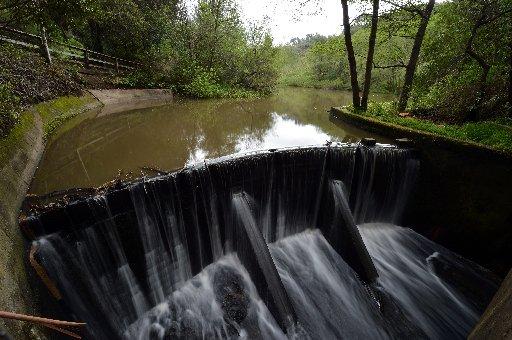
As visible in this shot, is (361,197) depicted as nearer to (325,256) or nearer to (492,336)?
(325,256)

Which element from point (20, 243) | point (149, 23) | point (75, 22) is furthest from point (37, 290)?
point (149, 23)

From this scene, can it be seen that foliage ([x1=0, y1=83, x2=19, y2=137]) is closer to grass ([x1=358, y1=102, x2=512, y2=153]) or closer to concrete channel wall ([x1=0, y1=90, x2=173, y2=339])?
concrete channel wall ([x1=0, y1=90, x2=173, y2=339])

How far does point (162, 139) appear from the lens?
928 centimetres

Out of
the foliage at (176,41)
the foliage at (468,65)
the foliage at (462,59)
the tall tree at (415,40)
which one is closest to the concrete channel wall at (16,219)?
the foliage at (176,41)

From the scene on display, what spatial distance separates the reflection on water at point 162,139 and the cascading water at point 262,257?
1764mm

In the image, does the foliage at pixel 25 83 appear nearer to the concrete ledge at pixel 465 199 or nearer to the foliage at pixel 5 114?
the foliage at pixel 5 114

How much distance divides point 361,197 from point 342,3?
8.82 meters

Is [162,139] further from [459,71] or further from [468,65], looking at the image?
[468,65]

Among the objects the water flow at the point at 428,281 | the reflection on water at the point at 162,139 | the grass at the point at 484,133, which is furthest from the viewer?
the grass at the point at 484,133

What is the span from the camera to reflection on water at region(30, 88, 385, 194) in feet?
21.5

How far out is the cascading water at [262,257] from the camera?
4328 mm

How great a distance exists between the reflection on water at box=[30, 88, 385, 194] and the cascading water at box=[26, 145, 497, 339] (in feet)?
5.79

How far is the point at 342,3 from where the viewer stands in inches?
488

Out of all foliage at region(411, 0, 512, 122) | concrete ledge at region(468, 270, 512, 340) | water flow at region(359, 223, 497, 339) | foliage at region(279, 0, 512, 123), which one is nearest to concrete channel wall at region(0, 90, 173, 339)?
concrete ledge at region(468, 270, 512, 340)
